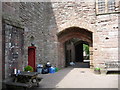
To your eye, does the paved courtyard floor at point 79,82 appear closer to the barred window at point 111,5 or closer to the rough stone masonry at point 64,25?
the rough stone masonry at point 64,25

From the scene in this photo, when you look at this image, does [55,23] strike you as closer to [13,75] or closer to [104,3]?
[104,3]

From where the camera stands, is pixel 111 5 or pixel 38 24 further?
pixel 111 5

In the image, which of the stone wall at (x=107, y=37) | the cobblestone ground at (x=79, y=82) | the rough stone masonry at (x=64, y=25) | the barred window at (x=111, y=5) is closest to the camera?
the cobblestone ground at (x=79, y=82)

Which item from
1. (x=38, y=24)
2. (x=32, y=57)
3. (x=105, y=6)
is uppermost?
(x=105, y=6)

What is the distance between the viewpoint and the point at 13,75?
507 cm

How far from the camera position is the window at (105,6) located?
981cm

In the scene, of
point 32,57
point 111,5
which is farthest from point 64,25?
point 32,57

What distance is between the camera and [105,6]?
32.3 feet

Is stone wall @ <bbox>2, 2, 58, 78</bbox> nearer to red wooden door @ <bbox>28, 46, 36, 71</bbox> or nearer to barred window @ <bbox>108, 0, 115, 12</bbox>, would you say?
red wooden door @ <bbox>28, 46, 36, 71</bbox>

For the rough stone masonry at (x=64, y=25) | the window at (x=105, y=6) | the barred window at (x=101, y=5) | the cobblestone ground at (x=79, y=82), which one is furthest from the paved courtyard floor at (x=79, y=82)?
the barred window at (x=101, y=5)

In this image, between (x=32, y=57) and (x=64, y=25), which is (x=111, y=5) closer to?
(x=64, y=25)

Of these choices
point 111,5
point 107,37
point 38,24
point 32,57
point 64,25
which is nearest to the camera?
point 32,57

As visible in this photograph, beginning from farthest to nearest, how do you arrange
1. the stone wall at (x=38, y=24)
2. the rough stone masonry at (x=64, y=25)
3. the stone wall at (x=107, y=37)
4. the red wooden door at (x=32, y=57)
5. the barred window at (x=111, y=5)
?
1. the barred window at (x=111, y=5)
2. the stone wall at (x=107, y=37)
3. the rough stone masonry at (x=64, y=25)
4. the red wooden door at (x=32, y=57)
5. the stone wall at (x=38, y=24)

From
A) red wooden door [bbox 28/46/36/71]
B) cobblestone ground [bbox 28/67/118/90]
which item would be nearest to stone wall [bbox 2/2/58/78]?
red wooden door [bbox 28/46/36/71]
